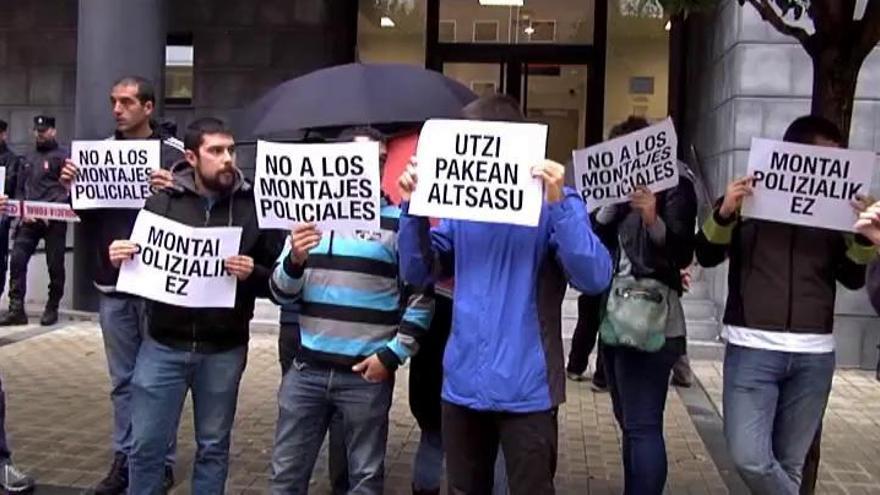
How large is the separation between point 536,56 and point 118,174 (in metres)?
10.5

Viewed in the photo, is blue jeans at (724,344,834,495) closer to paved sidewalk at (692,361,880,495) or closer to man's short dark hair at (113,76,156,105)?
paved sidewalk at (692,361,880,495)

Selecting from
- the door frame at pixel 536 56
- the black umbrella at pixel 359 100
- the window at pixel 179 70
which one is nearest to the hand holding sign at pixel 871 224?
the black umbrella at pixel 359 100

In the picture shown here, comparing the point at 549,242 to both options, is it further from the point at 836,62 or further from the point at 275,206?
the point at 836,62

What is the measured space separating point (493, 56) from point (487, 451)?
11547mm

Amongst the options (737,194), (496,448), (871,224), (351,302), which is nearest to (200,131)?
(351,302)

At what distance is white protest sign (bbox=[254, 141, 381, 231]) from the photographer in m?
3.96

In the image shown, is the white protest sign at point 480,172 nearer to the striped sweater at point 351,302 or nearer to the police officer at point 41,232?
the striped sweater at point 351,302

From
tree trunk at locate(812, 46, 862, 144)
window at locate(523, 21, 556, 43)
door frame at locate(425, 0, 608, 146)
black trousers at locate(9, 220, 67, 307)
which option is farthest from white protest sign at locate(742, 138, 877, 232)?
window at locate(523, 21, 556, 43)

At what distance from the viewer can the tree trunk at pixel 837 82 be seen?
4.87 m

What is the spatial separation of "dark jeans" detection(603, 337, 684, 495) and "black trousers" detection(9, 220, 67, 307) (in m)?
7.94

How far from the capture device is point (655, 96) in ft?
47.4

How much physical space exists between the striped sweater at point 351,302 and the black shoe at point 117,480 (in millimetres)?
1635

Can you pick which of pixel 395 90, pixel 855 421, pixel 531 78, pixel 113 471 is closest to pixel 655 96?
pixel 531 78

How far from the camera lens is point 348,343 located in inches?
162
